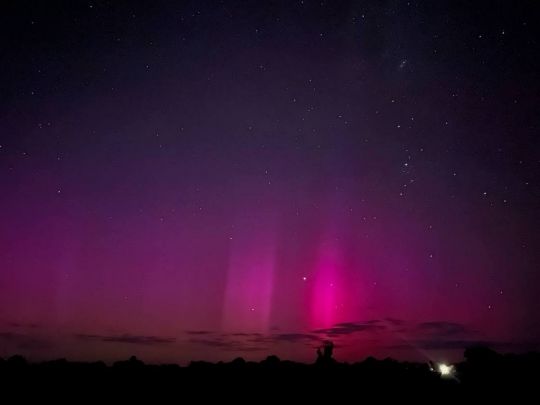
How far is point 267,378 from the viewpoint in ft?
65.7

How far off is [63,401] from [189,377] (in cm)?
509

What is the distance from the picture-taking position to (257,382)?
1942 cm

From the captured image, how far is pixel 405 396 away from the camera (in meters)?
18.1

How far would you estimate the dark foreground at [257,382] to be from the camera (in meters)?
17.5

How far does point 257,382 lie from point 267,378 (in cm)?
71

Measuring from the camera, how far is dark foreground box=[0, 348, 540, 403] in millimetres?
17500

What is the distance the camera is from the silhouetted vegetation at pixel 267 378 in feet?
59.5

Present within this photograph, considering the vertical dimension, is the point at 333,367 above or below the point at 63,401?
above

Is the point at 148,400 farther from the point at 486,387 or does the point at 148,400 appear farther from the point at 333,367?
the point at 486,387

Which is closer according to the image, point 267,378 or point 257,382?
point 257,382

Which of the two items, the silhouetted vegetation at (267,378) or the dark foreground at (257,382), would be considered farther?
the silhouetted vegetation at (267,378)

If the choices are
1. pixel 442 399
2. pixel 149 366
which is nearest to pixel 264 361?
pixel 149 366

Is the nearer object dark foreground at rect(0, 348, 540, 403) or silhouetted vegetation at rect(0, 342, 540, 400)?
dark foreground at rect(0, 348, 540, 403)

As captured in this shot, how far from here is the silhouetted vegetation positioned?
18.1 meters
